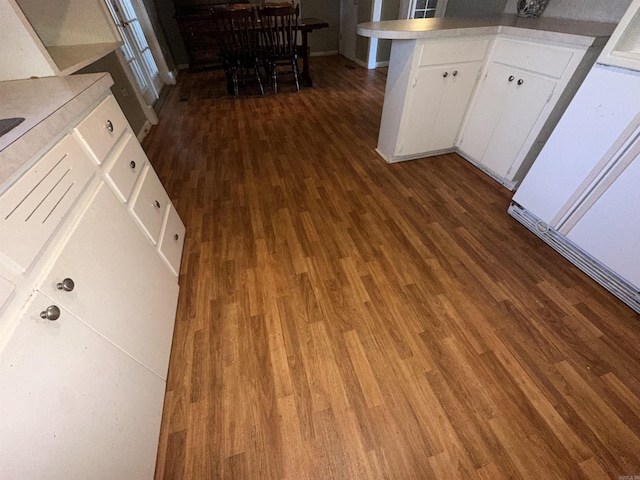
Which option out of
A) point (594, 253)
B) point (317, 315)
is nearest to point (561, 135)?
point (594, 253)

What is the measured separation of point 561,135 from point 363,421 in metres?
1.71

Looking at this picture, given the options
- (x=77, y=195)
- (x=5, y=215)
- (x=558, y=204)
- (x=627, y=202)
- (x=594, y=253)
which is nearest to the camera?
(x=5, y=215)

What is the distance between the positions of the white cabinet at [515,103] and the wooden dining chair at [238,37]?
106 inches

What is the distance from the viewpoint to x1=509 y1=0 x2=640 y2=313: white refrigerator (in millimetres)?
1162

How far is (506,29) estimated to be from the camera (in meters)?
1.73

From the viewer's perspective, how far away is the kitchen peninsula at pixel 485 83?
153 cm

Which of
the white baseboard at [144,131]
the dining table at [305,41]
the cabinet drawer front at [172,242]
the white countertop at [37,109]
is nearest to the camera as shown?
the white countertop at [37,109]

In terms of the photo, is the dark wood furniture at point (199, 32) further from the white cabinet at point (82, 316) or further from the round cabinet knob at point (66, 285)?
the round cabinet knob at point (66, 285)

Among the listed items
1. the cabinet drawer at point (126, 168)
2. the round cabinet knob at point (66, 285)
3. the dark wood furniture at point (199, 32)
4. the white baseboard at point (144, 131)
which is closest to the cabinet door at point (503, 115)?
the cabinet drawer at point (126, 168)

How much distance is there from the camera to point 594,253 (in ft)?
4.55

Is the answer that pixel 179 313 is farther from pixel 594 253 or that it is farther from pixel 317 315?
pixel 594 253

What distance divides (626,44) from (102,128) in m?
2.19

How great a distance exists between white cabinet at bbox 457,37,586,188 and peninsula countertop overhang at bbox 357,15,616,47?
0.05m

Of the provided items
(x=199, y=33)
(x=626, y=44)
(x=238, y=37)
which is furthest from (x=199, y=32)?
(x=626, y=44)
